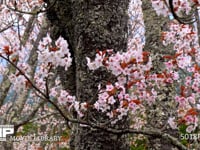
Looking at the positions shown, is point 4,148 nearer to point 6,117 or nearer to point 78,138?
point 6,117

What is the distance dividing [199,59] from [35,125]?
10723 mm

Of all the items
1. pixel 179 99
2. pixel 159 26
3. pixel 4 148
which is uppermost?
pixel 159 26

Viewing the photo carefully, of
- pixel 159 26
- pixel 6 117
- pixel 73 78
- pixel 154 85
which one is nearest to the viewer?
pixel 73 78

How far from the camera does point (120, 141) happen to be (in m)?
2.51

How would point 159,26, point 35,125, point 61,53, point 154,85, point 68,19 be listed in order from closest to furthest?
point 61,53 < point 68,19 < point 154,85 < point 159,26 < point 35,125

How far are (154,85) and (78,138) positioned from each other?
1200 millimetres

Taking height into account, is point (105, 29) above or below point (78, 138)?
above

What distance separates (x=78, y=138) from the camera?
2.54 meters

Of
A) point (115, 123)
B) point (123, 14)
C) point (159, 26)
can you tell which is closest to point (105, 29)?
point (123, 14)

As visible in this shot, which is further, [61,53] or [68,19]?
[68,19]

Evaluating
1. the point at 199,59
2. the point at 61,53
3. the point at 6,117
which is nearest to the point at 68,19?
the point at 61,53

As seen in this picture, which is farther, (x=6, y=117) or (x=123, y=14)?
(x=6, y=117)

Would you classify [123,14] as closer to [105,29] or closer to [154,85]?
[105,29]

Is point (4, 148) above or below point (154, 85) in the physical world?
below
